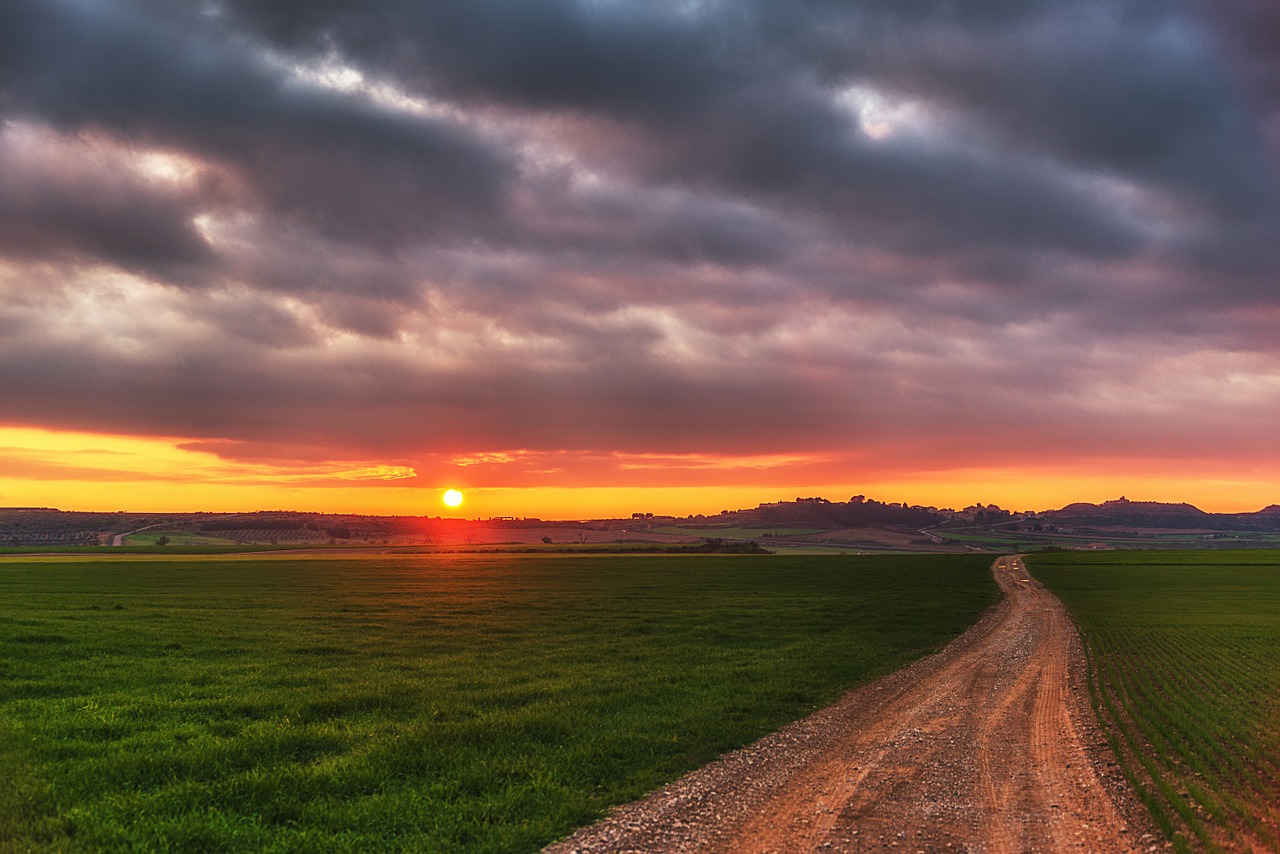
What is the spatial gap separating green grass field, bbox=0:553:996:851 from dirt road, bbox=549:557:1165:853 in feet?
4.08

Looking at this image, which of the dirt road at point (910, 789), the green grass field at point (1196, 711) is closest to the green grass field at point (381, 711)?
the dirt road at point (910, 789)

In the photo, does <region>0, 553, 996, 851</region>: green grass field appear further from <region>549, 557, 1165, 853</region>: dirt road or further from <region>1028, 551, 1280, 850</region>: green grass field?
<region>1028, 551, 1280, 850</region>: green grass field

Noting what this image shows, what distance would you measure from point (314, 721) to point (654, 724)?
8897mm

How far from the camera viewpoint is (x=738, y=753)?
16.6m

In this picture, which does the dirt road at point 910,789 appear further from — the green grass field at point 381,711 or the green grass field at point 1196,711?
the green grass field at point 381,711

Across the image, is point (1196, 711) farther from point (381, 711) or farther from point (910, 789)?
point (381, 711)

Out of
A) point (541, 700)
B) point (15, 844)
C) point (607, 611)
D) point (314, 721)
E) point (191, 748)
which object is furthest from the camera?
point (607, 611)

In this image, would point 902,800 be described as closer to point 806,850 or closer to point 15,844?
point 806,850

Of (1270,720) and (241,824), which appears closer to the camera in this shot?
(241,824)

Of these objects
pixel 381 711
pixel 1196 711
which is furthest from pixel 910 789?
pixel 381 711

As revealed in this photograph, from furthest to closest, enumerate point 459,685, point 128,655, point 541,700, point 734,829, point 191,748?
point 128,655 < point 459,685 < point 541,700 < point 191,748 < point 734,829

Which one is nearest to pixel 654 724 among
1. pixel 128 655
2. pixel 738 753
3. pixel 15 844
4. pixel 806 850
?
pixel 738 753

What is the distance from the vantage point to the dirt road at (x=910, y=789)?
453 inches

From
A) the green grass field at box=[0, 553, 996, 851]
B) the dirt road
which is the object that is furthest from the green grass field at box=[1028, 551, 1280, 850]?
the green grass field at box=[0, 553, 996, 851]
